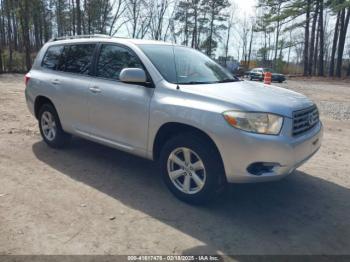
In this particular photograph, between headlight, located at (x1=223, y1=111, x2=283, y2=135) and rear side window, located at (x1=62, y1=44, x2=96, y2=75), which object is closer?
headlight, located at (x1=223, y1=111, x2=283, y2=135)

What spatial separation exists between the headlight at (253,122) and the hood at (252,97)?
6 centimetres

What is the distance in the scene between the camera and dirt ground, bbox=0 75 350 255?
3.07 meters

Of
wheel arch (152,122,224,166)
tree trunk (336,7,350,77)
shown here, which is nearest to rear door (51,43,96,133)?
wheel arch (152,122,224,166)

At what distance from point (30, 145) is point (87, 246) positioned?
3.57 metres

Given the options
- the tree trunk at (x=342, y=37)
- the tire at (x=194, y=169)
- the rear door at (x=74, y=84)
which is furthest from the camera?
the tree trunk at (x=342, y=37)

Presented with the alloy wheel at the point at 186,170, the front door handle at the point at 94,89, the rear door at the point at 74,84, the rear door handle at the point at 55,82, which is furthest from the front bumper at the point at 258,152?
the rear door handle at the point at 55,82

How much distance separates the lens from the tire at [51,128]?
556 centimetres

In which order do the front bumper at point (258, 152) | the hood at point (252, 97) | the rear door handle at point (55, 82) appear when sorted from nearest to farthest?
the front bumper at point (258, 152) → the hood at point (252, 97) → the rear door handle at point (55, 82)

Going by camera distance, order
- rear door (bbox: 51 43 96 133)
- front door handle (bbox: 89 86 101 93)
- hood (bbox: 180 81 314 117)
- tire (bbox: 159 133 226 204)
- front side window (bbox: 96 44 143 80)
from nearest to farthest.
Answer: hood (bbox: 180 81 314 117) → tire (bbox: 159 133 226 204) → front side window (bbox: 96 44 143 80) → front door handle (bbox: 89 86 101 93) → rear door (bbox: 51 43 96 133)

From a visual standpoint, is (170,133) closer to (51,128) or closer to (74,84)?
(74,84)

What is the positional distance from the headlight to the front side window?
59.2 inches

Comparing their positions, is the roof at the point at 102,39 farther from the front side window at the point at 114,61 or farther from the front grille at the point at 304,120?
the front grille at the point at 304,120

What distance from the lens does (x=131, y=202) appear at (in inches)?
153

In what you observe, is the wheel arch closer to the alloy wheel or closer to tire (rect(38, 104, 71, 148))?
the alloy wheel
